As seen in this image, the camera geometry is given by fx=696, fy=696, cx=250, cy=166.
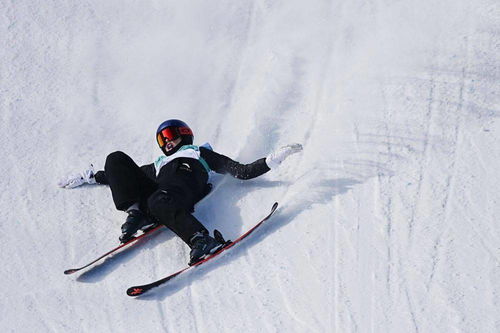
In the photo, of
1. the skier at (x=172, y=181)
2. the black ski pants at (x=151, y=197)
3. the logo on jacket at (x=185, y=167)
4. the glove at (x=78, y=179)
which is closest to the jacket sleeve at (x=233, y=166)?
the skier at (x=172, y=181)

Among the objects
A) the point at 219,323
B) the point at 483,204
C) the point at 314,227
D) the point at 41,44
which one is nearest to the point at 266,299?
the point at 219,323

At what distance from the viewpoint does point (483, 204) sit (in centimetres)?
529

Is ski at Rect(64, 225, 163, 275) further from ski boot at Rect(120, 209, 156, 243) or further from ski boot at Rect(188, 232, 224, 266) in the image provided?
ski boot at Rect(188, 232, 224, 266)

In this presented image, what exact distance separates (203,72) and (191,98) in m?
0.51

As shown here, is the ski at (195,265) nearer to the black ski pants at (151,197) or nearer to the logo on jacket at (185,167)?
the black ski pants at (151,197)

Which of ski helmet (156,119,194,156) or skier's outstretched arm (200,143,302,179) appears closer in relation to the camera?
skier's outstretched arm (200,143,302,179)

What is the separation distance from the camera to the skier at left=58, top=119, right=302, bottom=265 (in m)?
5.29

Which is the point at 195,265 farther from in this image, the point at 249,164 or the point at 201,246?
the point at 249,164

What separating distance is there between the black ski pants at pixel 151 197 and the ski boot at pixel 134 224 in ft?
0.20

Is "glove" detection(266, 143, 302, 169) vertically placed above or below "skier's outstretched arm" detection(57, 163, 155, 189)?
below

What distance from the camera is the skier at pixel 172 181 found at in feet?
17.4

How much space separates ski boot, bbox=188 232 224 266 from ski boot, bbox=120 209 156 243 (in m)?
0.55

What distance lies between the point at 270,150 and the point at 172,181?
1.20 metres

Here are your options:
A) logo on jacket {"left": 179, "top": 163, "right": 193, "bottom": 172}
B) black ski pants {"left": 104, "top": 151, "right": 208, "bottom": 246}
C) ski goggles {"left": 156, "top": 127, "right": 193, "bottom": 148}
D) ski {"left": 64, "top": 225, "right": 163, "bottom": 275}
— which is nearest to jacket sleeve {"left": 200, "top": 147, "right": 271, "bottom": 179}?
logo on jacket {"left": 179, "top": 163, "right": 193, "bottom": 172}
